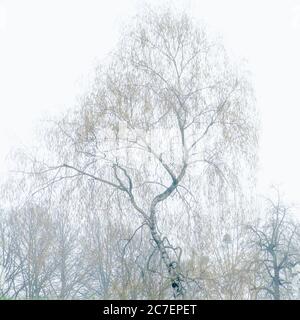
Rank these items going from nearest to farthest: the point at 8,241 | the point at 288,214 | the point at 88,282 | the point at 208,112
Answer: the point at 208,112 → the point at 288,214 → the point at 8,241 → the point at 88,282

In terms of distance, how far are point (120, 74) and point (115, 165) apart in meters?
1.87

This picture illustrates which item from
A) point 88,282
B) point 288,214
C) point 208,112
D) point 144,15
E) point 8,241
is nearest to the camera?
point 208,112

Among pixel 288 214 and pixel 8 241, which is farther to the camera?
pixel 8 241

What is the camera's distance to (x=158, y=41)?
29.5ft

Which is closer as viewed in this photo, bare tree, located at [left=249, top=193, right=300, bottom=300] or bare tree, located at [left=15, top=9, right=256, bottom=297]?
bare tree, located at [left=15, top=9, right=256, bottom=297]

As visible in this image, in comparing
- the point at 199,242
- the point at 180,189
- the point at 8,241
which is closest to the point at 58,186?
the point at 180,189

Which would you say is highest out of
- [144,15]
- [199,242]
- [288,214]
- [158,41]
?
[144,15]

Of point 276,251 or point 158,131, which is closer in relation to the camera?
point 158,131

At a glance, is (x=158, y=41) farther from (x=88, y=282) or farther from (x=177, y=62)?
(x=88, y=282)

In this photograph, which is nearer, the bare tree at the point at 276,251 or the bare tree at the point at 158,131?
the bare tree at the point at 158,131

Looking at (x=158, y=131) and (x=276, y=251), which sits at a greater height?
(x=158, y=131)

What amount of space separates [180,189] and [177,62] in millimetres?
2503

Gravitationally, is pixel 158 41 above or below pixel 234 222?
above
